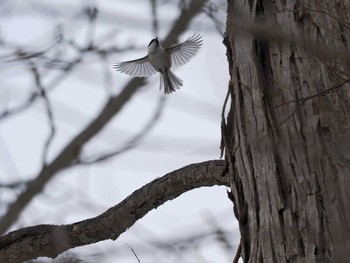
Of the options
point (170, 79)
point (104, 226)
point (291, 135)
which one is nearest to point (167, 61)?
point (170, 79)

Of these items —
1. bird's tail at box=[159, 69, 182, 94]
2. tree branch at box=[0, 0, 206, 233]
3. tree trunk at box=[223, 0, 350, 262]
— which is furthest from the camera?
bird's tail at box=[159, 69, 182, 94]

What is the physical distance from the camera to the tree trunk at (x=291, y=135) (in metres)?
1.83

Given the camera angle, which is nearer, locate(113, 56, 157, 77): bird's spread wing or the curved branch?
the curved branch

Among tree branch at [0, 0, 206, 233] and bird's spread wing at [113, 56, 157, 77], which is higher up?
bird's spread wing at [113, 56, 157, 77]

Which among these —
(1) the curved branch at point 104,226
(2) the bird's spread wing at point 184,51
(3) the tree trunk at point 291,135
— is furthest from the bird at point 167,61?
(3) the tree trunk at point 291,135

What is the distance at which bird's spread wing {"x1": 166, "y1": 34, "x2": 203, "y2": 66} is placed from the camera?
4848mm

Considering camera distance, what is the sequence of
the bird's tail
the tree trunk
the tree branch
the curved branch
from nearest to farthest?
the tree branch
the tree trunk
the curved branch
the bird's tail

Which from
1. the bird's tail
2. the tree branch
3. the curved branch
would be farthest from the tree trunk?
the bird's tail

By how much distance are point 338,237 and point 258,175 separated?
0.33 metres

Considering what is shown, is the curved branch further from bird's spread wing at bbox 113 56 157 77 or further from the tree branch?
bird's spread wing at bbox 113 56 157 77

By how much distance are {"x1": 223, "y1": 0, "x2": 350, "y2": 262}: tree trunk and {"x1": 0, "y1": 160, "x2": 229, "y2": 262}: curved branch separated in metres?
0.41

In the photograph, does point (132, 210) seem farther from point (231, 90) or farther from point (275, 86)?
point (275, 86)

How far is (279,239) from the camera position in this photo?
188 cm

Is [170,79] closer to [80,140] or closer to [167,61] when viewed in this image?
[167,61]
